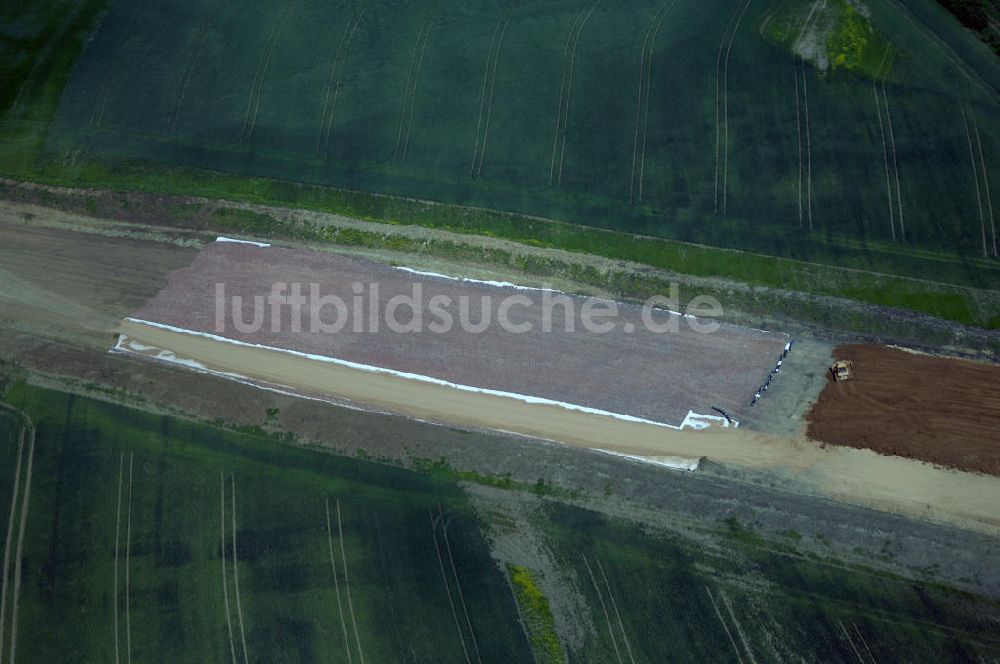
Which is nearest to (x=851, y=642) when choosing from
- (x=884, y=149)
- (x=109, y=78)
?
(x=884, y=149)

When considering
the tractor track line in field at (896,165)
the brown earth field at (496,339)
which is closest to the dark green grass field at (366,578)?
the brown earth field at (496,339)

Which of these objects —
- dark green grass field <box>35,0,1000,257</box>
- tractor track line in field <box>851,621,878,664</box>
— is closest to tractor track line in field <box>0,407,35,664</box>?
dark green grass field <box>35,0,1000,257</box>

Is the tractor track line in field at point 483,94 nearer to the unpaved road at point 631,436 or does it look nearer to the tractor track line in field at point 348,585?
the unpaved road at point 631,436

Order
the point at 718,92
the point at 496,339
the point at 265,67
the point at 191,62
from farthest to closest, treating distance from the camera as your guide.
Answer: the point at 191,62 < the point at 265,67 < the point at 718,92 < the point at 496,339

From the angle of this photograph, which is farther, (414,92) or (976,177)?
(414,92)

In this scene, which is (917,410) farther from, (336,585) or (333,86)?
(333,86)

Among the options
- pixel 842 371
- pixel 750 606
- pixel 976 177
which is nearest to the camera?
pixel 750 606
